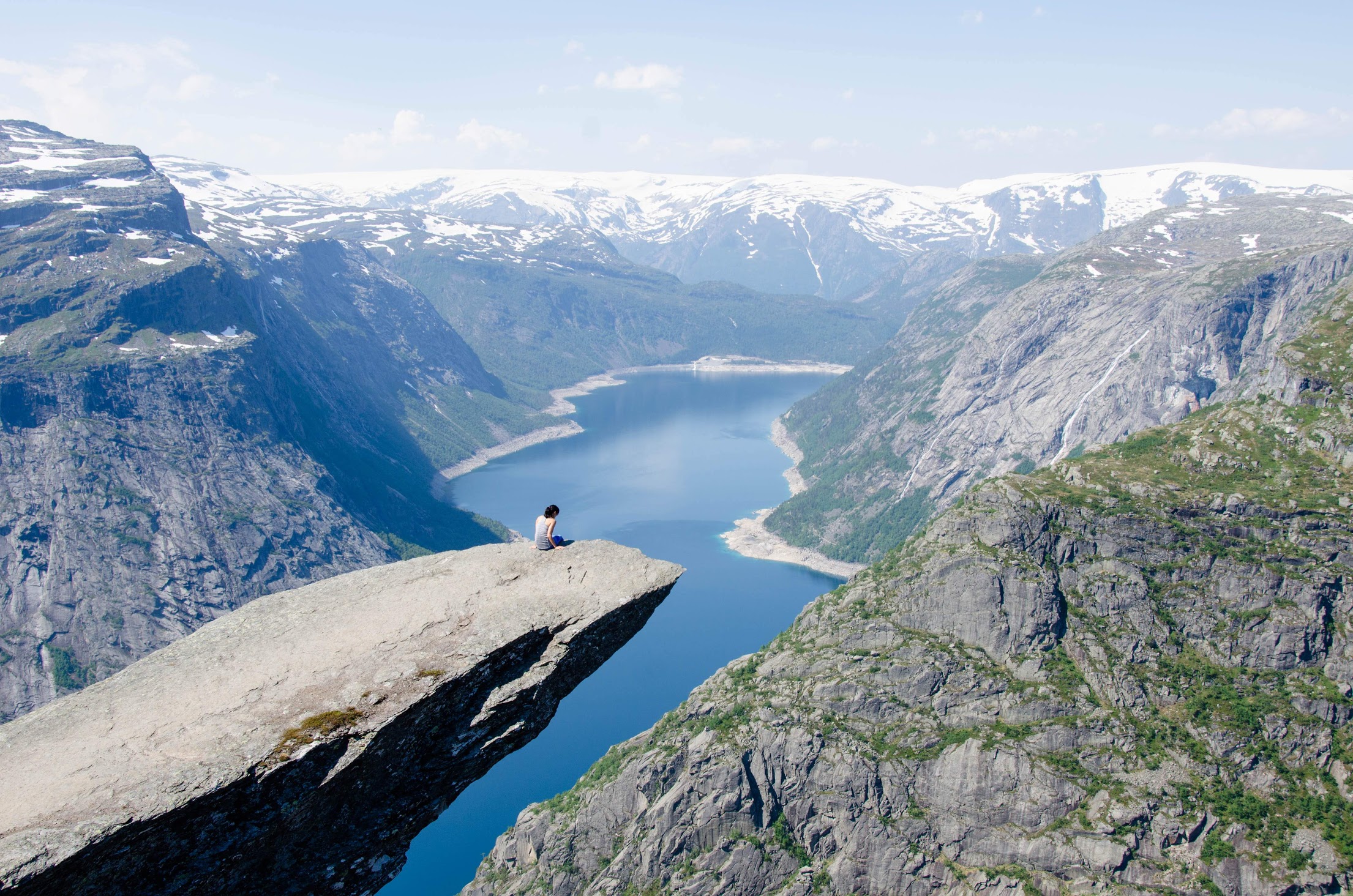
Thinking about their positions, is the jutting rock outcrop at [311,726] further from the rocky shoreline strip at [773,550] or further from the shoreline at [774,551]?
the rocky shoreline strip at [773,550]

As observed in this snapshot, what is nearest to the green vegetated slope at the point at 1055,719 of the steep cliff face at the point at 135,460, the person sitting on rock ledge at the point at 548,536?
the person sitting on rock ledge at the point at 548,536

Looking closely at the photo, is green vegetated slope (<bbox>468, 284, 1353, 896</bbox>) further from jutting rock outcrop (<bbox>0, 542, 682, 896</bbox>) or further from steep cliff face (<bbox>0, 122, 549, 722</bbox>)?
steep cliff face (<bbox>0, 122, 549, 722</bbox>)

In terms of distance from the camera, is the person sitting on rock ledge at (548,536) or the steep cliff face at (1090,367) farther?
the steep cliff face at (1090,367)

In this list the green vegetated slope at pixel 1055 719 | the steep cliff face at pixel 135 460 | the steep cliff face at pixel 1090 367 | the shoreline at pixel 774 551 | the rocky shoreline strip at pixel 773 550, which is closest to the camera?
the green vegetated slope at pixel 1055 719

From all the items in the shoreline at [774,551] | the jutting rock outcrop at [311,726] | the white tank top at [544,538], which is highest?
Result: the white tank top at [544,538]

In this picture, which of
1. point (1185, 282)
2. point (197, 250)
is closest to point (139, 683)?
point (1185, 282)

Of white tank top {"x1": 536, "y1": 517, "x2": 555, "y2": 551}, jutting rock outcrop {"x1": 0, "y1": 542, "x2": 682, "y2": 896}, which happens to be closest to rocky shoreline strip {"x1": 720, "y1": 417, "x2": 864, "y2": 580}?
white tank top {"x1": 536, "y1": 517, "x2": 555, "y2": 551}

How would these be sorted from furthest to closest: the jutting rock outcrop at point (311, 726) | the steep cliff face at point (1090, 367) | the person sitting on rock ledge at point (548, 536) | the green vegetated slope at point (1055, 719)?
1. the steep cliff face at point (1090, 367)
2. the green vegetated slope at point (1055, 719)
3. the person sitting on rock ledge at point (548, 536)
4. the jutting rock outcrop at point (311, 726)

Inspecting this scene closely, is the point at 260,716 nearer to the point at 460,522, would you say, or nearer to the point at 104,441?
the point at 104,441
